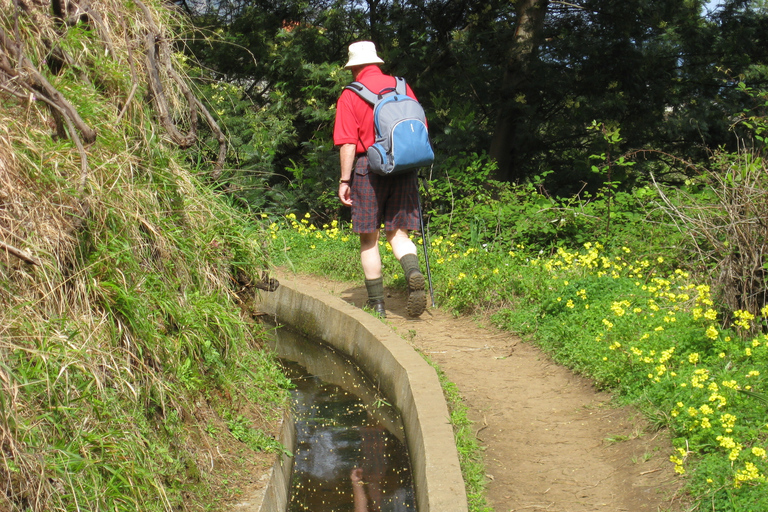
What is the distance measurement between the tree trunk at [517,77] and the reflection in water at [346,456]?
18.2 ft

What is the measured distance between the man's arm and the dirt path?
1160 millimetres

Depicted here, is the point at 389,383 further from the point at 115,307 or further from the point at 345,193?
the point at 115,307

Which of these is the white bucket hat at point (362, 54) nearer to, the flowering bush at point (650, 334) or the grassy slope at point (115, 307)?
the grassy slope at point (115, 307)

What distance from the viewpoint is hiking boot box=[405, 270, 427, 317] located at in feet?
20.5

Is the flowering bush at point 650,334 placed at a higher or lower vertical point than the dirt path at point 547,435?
higher

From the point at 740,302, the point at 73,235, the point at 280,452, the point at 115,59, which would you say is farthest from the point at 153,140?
the point at 740,302

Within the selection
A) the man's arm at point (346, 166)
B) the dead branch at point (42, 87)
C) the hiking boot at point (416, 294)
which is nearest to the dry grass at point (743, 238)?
the hiking boot at point (416, 294)

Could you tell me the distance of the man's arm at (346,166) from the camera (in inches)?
240

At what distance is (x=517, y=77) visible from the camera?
34.3 feet

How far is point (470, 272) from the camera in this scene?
23.1 ft

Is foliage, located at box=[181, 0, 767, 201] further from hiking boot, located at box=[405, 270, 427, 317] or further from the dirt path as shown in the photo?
the dirt path

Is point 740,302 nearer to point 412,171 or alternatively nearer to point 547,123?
point 412,171

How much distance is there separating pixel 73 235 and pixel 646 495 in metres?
2.78

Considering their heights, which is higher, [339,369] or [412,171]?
[412,171]
